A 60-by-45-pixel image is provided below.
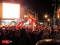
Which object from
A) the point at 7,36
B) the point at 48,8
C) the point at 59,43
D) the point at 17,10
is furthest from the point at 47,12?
the point at 59,43

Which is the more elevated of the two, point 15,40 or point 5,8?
point 5,8

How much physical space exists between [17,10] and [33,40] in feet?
36.7

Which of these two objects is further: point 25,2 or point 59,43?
point 25,2

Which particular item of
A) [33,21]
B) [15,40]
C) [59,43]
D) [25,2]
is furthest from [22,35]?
[25,2]

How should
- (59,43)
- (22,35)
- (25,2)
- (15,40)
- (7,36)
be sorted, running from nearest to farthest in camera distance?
(59,43) < (22,35) < (15,40) < (7,36) < (25,2)

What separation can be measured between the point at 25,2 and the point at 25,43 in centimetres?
6877

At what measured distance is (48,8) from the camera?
305 ft

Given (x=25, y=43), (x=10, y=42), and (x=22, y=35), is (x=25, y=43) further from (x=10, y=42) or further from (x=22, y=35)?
(x=10, y=42)

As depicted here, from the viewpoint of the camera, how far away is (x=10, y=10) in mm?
24156

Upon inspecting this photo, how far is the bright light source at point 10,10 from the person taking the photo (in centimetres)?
2294

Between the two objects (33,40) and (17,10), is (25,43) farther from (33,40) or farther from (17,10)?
(17,10)

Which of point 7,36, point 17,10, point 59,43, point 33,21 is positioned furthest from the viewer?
point 17,10

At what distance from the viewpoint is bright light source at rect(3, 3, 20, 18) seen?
75.3ft

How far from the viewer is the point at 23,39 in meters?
10.6
